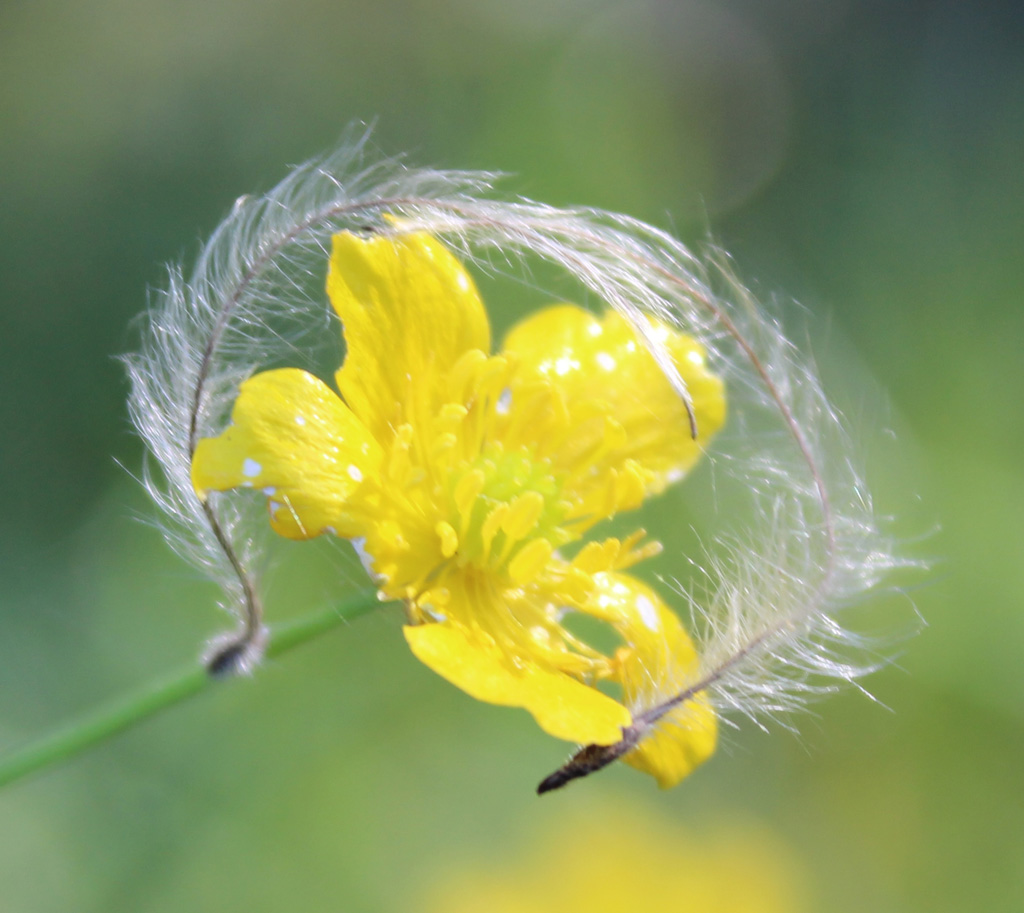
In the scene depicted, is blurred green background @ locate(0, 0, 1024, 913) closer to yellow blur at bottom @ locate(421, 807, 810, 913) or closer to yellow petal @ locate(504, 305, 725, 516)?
yellow blur at bottom @ locate(421, 807, 810, 913)

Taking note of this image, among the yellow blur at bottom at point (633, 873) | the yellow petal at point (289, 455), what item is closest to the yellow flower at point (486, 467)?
the yellow petal at point (289, 455)

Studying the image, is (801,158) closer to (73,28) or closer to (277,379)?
(73,28)

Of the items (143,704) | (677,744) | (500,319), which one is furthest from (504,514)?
(500,319)

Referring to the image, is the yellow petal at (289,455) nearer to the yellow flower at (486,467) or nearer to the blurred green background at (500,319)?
the yellow flower at (486,467)

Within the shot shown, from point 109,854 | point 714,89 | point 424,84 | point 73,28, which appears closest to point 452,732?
point 109,854

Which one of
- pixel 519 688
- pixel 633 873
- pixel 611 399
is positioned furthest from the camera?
pixel 633 873

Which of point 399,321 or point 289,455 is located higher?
point 399,321

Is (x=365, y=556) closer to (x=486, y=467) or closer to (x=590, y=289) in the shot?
(x=486, y=467)
